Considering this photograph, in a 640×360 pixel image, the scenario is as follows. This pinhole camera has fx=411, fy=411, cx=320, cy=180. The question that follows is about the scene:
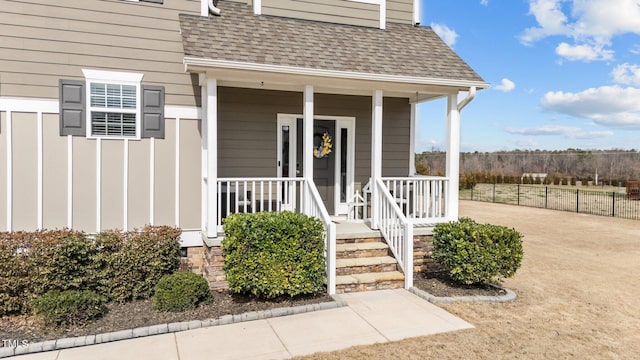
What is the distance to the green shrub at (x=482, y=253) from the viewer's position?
549 centimetres

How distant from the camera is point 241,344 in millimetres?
4082

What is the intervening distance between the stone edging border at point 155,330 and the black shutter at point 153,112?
3.13 meters

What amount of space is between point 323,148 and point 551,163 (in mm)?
25989

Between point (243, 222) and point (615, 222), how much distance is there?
1329cm

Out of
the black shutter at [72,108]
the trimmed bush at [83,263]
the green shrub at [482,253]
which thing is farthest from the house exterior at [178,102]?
the trimmed bush at [83,263]

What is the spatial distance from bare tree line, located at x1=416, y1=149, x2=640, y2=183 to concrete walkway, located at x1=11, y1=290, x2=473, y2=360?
20.2 meters

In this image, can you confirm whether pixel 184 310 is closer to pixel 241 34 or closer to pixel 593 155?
pixel 241 34

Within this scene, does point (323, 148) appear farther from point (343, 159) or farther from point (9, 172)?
point (9, 172)

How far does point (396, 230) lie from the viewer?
20.7 ft

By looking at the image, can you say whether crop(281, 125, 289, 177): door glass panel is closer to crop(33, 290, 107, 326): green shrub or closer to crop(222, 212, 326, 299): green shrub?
crop(222, 212, 326, 299): green shrub

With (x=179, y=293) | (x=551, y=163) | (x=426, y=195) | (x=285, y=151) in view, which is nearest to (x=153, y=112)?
(x=285, y=151)

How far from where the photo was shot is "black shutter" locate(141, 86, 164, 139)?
6.32 meters

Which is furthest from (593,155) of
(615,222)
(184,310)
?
(184,310)

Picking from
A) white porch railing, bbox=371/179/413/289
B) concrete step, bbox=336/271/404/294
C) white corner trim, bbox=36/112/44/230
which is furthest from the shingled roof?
concrete step, bbox=336/271/404/294
